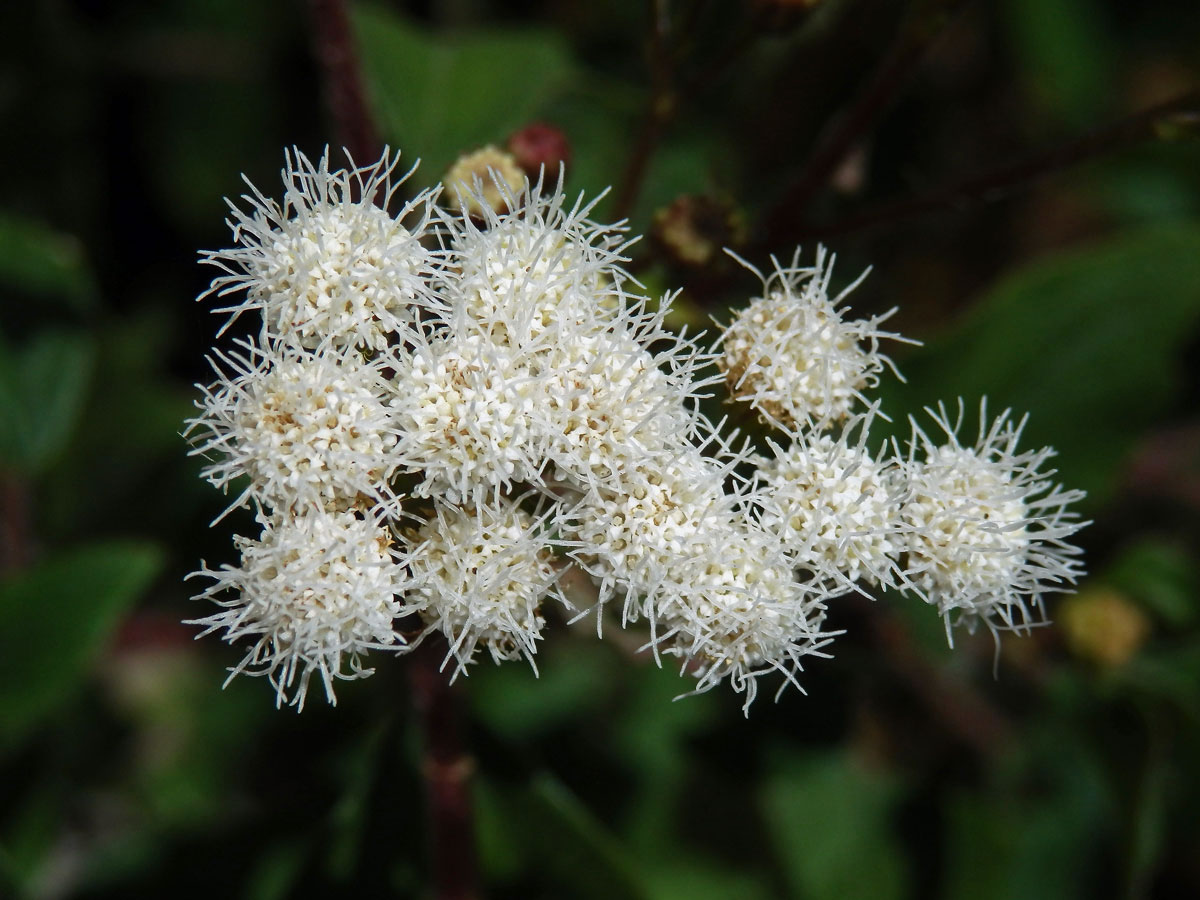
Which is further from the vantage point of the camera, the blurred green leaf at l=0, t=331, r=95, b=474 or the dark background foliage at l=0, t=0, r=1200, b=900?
the blurred green leaf at l=0, t=331, r=95, b=474

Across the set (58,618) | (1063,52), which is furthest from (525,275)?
(1063,52)

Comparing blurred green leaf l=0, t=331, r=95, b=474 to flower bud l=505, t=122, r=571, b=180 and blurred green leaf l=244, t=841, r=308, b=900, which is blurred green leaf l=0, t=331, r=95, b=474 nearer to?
blurred green leaf l=244, t=841, r=308, b=900

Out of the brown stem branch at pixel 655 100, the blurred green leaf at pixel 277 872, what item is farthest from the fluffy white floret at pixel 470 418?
the blurred green leaf at pixel 277 872

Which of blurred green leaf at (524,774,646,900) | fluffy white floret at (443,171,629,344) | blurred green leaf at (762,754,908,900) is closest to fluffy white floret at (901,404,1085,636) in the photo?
fluffy white floret at (443,171,629,344)

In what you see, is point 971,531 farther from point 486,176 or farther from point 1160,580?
point 1160,580

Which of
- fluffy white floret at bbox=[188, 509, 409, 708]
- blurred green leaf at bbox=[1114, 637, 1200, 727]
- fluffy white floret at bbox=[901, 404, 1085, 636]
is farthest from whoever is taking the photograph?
blurred green leaf at bbox=[1114, 637, 1200, 727]

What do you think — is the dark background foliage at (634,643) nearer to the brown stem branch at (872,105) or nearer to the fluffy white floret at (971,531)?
the brown stem branch at (872,105)

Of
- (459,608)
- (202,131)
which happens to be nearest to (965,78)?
(202,131)

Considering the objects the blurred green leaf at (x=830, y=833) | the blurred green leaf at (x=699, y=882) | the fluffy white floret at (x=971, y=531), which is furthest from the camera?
the blurred green leaf at (x=699, y=882)
